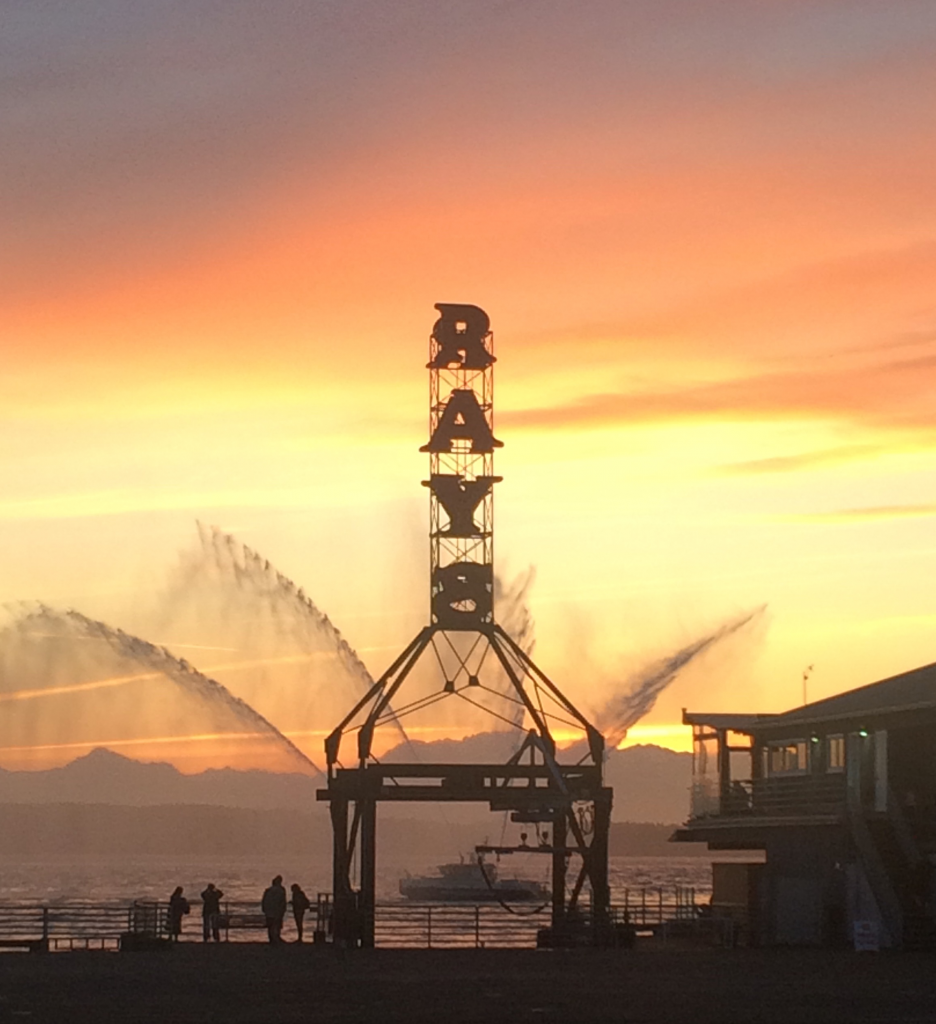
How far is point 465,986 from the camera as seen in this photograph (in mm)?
38125

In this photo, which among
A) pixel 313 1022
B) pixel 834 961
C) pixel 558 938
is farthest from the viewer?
pixel 558 938

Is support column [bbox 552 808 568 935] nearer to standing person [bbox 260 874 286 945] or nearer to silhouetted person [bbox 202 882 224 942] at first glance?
standing person [bbox 260 874 286 945]

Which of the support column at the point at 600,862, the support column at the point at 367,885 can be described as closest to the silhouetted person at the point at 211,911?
the support column at the point at 367,885

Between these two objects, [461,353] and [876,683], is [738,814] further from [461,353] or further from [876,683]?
[461,353]

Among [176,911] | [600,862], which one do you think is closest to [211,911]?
[176,911]

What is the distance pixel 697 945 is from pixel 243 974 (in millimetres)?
20246

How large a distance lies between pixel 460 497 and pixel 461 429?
2.34 m

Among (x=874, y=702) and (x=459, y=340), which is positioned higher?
(x=459, y=340)

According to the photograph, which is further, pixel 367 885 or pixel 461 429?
pixel 461 429

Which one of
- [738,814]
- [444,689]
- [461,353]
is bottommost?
[738,814]

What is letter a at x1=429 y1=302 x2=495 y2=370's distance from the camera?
64.4 metres

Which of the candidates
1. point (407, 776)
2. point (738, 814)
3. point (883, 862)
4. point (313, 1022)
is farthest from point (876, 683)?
point (313, 1022)

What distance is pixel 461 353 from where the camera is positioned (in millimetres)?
64688

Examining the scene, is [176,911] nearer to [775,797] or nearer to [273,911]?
[273,911]
